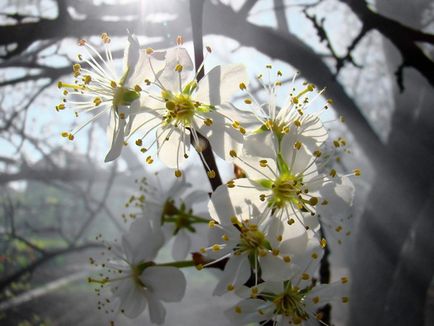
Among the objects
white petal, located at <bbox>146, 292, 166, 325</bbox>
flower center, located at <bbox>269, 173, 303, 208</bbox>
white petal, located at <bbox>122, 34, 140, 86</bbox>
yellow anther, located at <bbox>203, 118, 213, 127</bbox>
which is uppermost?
white petal, located at <bbox>122, 34, 140, 86</bbox>

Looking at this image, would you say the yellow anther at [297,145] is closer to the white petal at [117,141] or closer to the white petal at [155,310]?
the white petal at [117,141]

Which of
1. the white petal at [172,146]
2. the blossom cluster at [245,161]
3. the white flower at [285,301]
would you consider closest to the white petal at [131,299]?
the blossom cluster at [245,161]

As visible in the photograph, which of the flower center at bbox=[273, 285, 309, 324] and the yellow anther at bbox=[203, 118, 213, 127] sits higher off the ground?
the yellow anther at bbox=[203, 118, 213, 127]

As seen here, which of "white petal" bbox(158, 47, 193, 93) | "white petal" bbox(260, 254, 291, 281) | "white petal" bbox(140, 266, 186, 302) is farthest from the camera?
"white petal" bbox(140, 266, 186, 302)

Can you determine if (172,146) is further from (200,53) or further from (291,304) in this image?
(291,304)

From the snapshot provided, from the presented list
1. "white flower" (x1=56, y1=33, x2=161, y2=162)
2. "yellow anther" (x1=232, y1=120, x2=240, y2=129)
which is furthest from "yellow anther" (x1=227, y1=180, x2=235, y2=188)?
"white flower" (x1=56, y1=33, x2=161, y2=162)

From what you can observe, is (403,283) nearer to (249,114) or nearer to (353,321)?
(353,321)

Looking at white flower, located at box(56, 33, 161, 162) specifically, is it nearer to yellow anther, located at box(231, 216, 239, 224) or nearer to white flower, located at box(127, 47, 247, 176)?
white flower, located at box(127, 47, 247, 176)
